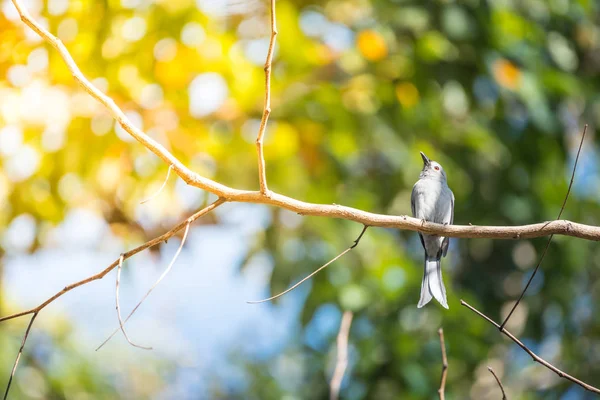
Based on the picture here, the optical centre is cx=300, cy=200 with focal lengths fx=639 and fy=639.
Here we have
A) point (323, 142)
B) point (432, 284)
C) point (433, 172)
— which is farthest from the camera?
point (323, 142)

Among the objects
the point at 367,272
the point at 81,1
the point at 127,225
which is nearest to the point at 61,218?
the point at 127,225

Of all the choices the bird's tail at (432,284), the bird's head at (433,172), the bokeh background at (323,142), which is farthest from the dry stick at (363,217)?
the bokeh background at (323,142)

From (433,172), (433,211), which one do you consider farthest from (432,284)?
(433,172)

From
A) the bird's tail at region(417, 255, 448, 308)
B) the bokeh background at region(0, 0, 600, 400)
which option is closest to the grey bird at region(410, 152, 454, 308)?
the bird's tail at region(417, 255, 448, 308)

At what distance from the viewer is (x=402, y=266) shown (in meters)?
2.84

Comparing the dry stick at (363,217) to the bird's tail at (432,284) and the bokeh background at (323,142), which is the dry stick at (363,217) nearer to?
Answer: the bird's tail at (432,284)

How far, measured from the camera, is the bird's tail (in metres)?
0.84

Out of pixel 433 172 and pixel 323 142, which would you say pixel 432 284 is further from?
pixel 323 142

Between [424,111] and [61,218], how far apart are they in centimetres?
175

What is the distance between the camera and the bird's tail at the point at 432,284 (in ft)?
2.75

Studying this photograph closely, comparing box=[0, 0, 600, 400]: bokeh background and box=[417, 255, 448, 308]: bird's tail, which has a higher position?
box=[417, 255, 448, 308]: bird's tail

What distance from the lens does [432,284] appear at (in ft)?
2.94

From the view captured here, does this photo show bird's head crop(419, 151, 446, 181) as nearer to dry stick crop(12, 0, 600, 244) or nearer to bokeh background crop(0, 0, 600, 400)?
dry stick crop(12, 0, 600, 244)

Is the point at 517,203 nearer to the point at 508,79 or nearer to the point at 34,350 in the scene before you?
the point at 508,79
